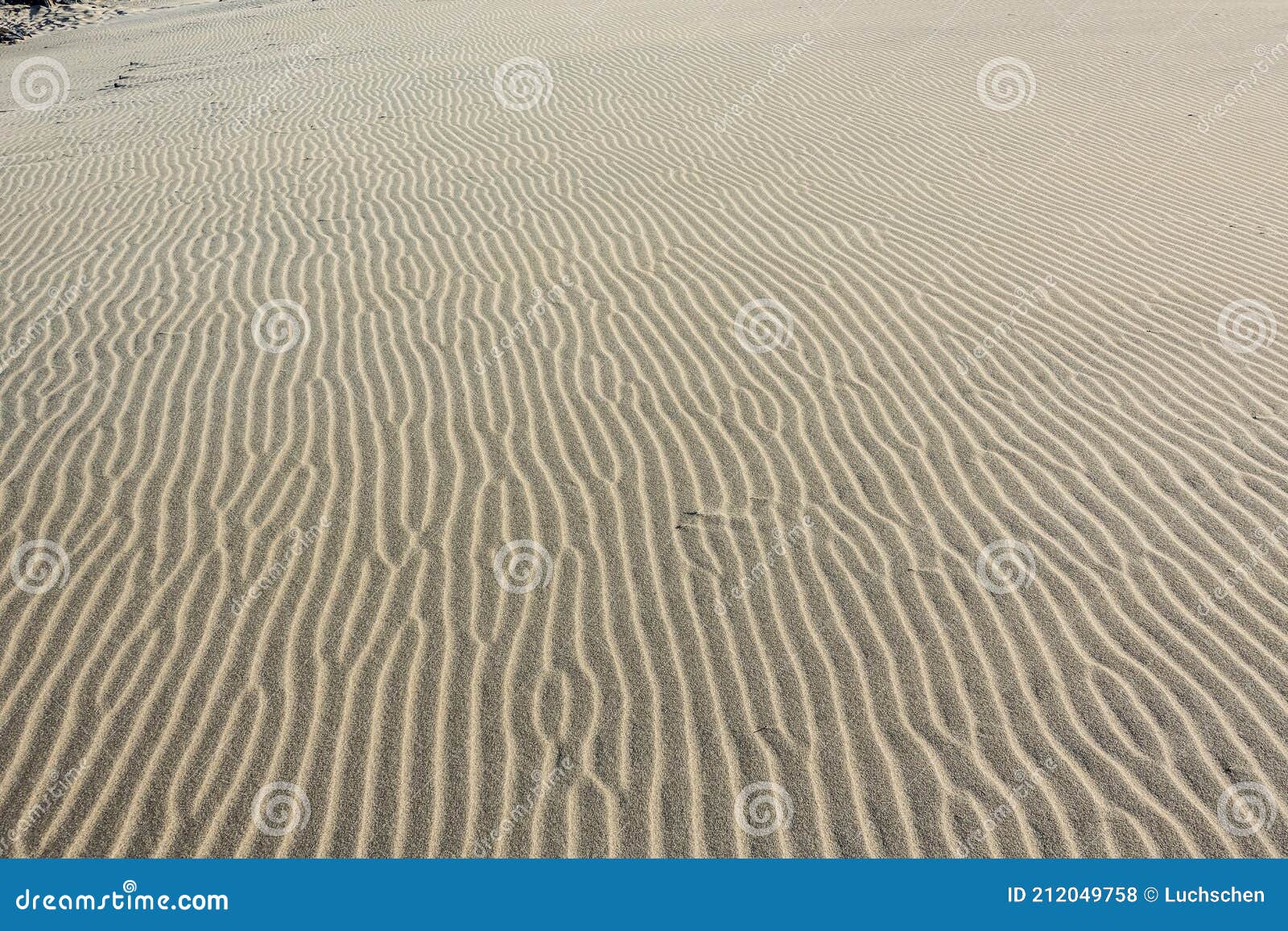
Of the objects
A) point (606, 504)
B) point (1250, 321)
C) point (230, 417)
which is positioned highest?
point (230, 417)

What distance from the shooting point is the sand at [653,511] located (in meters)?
3.55

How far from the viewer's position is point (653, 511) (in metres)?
4.95

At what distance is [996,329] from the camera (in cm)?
663

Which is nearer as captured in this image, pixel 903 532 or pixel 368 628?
pixel 368 628

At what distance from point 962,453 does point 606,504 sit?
200cm

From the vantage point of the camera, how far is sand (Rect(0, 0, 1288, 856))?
11.6ft

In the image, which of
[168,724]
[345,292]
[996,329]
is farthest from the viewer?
[345,292]

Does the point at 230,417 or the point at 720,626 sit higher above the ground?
the point at 230,417

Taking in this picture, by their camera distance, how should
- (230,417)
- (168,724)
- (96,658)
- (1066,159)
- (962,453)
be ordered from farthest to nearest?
(1066,159) < (230,417) < (962,453) < (96,658) < (168,724)

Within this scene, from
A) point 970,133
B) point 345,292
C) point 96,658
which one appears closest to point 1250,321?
point 970,133

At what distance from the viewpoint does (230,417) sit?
5.75 meters

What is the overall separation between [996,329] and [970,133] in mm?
6076

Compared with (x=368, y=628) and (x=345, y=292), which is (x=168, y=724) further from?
(x=345, y=292)

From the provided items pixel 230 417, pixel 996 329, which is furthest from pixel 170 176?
pixel 996 329
